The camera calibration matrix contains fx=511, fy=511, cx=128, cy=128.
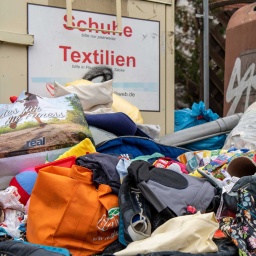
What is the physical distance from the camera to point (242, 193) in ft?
6.16

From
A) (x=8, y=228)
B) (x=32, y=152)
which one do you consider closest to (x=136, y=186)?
(x=8, y=228)

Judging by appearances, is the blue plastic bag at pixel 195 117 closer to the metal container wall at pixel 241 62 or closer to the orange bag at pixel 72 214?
the metal container wall at pixel 241 62

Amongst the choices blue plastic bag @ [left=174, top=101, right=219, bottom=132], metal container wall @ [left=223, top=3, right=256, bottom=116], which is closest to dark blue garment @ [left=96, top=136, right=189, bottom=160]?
blue plastic bag @ [left=174, top=101, right=219, bottom=132]

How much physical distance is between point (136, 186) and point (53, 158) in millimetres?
695

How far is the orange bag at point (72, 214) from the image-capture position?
1.95m

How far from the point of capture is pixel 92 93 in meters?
3.22

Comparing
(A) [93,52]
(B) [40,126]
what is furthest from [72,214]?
(A) [93,52]

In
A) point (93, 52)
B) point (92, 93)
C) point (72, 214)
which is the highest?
point (93, 52)

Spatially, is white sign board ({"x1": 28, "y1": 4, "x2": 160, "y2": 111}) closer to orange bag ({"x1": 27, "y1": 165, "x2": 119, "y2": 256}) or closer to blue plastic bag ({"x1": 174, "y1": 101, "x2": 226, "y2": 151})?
blue plastic bag ({"x1": 174, "y1": 101, "x2": 226, "y2": 151})

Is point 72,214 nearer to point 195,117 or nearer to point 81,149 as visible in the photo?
point 81,149

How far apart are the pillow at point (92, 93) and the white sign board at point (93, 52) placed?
216mm

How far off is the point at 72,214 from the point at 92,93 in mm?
1378

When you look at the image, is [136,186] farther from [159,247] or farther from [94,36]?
[94,36]

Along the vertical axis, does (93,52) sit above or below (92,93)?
above
